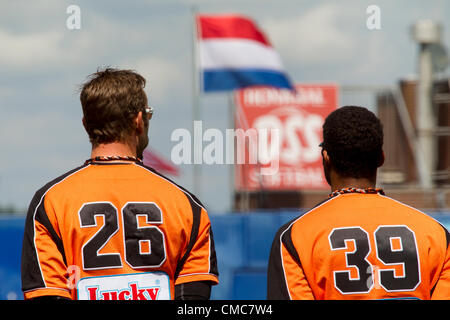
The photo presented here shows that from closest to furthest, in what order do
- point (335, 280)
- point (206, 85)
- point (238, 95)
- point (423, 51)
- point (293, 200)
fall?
point (335, 280) < point (206, 85) < point (293, 200) < point (238, 95) < point (423, 51)

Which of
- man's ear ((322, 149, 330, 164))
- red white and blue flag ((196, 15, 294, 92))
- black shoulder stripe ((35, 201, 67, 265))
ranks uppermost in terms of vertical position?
red white and blue flag ((196, 15, 294, 92))

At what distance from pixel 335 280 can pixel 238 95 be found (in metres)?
19.7

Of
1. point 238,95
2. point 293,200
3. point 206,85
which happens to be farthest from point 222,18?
point 238,95

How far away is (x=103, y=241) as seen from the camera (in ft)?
9.46

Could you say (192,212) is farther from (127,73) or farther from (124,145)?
(127,73)

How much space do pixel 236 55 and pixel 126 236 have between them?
392 inches

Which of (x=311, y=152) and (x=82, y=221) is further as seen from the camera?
(x=311, y=152)

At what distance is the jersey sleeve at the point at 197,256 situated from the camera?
9.77 ft

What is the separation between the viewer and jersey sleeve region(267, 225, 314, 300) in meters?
2.81

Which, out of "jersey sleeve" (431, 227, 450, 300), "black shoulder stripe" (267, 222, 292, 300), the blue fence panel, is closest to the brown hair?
"black shoulder stripe" (267, 222, 292, 300)

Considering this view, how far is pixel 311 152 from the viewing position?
20.6 m

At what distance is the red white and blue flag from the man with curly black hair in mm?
9279

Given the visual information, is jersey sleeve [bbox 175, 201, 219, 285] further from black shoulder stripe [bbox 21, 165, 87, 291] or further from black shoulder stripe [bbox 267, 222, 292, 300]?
black shoulder stripe [bbox 21, 165, 87, 291]

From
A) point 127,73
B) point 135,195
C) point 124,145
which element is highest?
point 127,73
